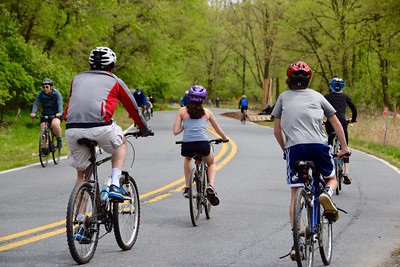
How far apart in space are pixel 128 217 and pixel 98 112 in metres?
1.40

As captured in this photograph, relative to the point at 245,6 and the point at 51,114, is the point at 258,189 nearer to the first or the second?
the point at 51,114

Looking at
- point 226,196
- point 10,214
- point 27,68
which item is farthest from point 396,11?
point 10,214

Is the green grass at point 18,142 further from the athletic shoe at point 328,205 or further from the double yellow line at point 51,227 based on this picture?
the athletic shoe at point 328,205

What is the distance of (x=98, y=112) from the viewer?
675 centimetres

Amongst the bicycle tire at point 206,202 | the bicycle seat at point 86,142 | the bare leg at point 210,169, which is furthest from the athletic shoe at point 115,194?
the bare leg at point 210,169

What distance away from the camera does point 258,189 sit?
42.1 feet

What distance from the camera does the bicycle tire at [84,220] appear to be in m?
6.36

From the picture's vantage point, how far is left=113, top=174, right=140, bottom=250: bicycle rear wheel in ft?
23.9

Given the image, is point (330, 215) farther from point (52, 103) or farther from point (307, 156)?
point (52, 103)

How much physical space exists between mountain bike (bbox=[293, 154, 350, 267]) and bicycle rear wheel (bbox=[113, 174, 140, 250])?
→ 6.18ft

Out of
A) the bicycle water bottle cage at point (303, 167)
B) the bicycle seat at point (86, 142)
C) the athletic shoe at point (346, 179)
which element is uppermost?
the bicycle seat at point (86, 142)

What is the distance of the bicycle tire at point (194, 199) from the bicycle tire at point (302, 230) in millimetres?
2812

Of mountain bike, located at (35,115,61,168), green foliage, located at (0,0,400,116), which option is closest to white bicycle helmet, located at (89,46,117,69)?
mountain bike, located at (35,115,61,168)

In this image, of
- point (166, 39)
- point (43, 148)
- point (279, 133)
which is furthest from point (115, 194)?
point (166, 39)
